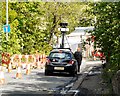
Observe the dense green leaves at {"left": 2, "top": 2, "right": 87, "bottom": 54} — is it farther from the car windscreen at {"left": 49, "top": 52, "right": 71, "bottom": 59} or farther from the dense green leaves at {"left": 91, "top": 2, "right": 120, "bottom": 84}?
the dense green leaves at {"left": 91, "top": 2, "right": 120, "bottom": 84}

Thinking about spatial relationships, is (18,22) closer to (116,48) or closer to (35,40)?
(35,40)

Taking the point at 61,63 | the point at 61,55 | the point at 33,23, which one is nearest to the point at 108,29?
the point at 61,63

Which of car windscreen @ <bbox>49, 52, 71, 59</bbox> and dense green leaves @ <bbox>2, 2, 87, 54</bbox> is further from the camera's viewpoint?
dense green leaves @ <bbox>2, 2, 87, 54</bbox>

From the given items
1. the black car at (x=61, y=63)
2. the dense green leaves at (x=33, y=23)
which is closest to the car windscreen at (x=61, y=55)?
the black car at (x=61, y=63)

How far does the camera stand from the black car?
67.6 feet

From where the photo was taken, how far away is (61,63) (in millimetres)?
20734

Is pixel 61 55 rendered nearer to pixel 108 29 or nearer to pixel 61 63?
pixel 61 63

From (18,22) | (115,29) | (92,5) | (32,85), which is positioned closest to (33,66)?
(18,22)

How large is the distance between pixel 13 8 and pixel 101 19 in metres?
22.7

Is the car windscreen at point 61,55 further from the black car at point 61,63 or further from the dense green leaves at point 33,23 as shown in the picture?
the dense green leaves at point 33,23

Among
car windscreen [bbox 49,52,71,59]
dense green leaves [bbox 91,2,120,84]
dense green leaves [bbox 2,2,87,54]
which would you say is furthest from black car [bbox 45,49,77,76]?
dense green leaves [bbox 2,2,87,54]

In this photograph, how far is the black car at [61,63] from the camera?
→ 2059 centimetres

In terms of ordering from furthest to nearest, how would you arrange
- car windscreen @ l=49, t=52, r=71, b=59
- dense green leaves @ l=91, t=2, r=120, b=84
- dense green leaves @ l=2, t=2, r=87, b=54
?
dense green leaves @ l=2, t=2, r=87, b=54 → car windscreen @ l=49, t=52, r=71, b=59 → dense green leaves @ l=91, t=2, r=120, b=84

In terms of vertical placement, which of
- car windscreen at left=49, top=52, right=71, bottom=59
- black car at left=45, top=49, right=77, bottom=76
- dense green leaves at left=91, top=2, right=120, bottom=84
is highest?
dense green leaves at left=91, top=2, right=120, bottom=84
